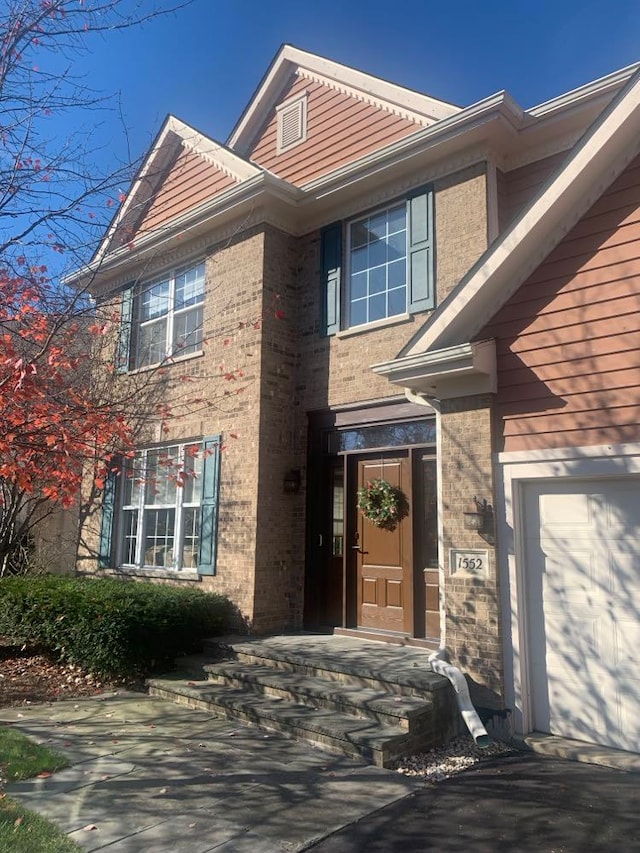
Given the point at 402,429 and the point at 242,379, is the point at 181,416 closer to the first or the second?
the point at 242,379

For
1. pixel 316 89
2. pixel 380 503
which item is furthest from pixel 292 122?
pixel 380 503

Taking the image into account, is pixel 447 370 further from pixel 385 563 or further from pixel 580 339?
pixel 385 563

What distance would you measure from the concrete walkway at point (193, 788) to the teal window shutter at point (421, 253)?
5.27 metres

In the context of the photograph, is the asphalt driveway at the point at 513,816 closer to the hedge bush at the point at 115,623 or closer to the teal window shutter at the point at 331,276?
the hedge bush at the point at 115,623

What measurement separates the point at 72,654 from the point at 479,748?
519 centimetres

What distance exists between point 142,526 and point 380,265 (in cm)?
572

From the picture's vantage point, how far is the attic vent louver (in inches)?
440

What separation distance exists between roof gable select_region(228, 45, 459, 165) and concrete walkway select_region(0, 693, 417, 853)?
317 inches

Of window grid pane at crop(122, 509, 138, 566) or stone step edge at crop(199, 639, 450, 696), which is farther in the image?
window grid pane at crop(122, 509, 138, 566)

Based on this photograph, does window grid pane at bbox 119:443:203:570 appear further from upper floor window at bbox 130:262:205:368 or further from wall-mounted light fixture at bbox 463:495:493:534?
wall-mounted light fixture at bbox 463:495:493:534

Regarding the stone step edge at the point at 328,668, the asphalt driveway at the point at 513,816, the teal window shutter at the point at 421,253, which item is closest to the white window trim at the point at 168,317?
the teal window shutter at the point at 421,253

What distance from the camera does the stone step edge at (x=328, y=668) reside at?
5938 mm

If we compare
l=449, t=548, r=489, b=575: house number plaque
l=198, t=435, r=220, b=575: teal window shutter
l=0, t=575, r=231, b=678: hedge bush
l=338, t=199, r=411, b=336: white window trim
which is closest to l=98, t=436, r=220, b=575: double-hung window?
l=198, t=435, r=220, b=575: teal window shutter

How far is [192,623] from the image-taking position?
326 inches
